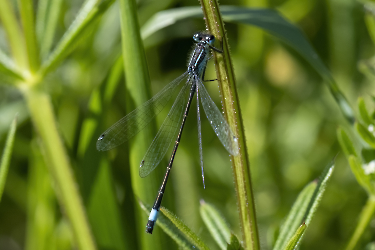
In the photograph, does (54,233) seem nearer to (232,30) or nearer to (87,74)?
(87,74)

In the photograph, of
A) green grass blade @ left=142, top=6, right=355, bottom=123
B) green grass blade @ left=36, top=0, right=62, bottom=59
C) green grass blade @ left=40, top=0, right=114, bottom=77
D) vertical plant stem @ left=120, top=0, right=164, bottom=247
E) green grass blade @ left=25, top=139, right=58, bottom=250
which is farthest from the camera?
green grass blade @ left=25, top=139, right=58, bottom=250

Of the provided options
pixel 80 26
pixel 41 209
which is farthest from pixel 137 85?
pixel 41 209

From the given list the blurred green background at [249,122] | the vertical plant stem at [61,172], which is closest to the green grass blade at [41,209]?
the blurred green background at [249,122]

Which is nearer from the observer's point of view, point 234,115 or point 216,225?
point 234,115

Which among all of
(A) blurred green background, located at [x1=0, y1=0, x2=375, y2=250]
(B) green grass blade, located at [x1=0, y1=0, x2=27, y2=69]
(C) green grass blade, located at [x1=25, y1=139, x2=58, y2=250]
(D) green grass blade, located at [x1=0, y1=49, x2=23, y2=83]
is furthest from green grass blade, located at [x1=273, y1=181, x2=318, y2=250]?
(C) green grass blade, located at [x1=25, y1=139, x2=58, y2=250]

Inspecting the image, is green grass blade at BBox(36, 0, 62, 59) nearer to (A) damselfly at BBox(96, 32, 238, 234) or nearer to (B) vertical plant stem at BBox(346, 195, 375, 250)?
(A) damselfly at BBox(96, 32, 238, 234)

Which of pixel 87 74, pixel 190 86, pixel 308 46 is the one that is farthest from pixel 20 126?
pixel 308 46

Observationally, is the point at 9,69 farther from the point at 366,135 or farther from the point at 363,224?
the point at 363,224
